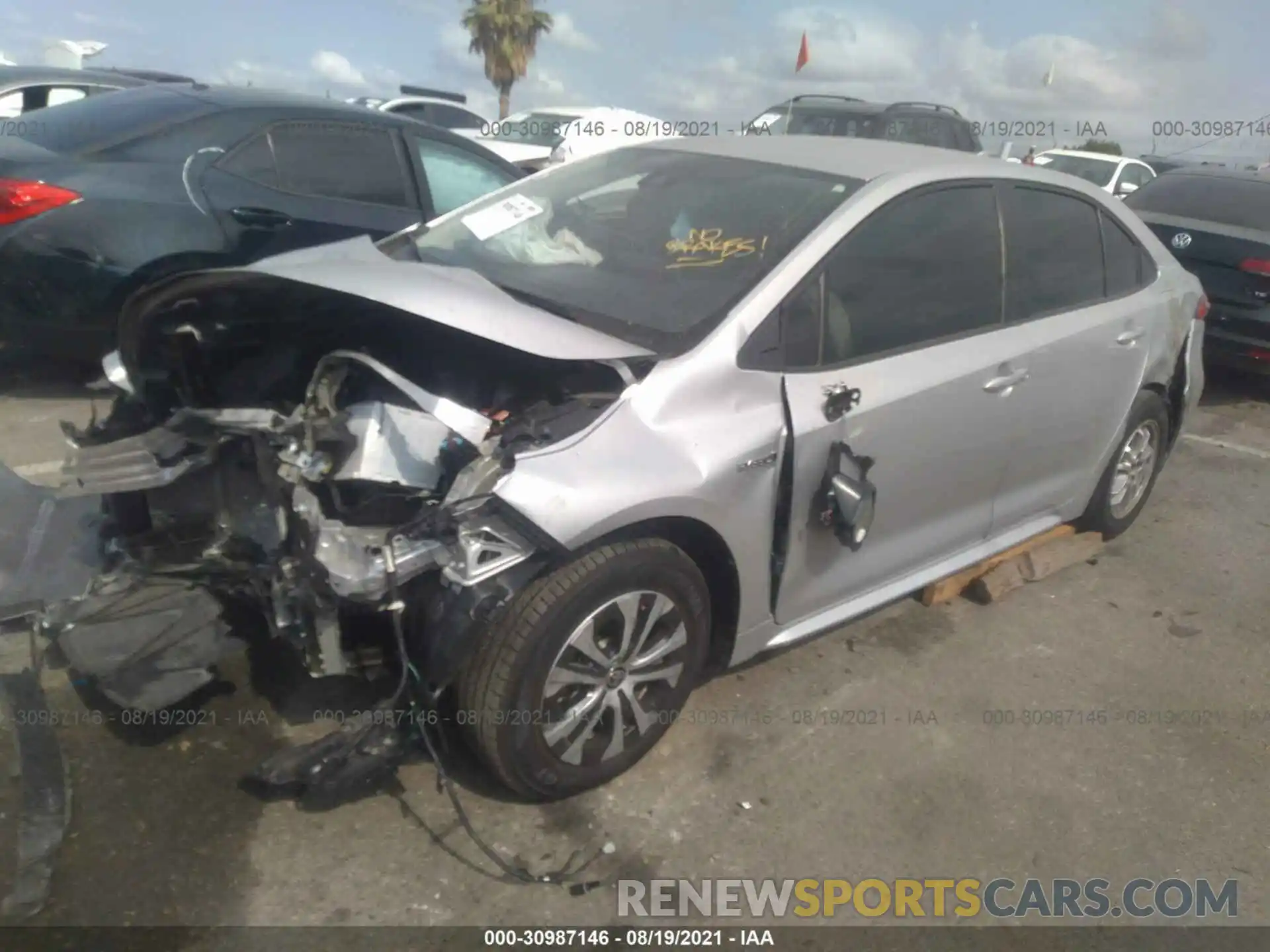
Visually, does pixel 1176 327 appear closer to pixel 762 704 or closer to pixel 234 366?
pixel 762 704

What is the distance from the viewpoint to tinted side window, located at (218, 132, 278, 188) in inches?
194

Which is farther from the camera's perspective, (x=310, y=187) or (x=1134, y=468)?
(x=310, y=187)

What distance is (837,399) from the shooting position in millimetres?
2793

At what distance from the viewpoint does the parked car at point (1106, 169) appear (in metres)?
14.3

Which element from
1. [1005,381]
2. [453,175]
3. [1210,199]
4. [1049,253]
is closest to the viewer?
[1005,381]

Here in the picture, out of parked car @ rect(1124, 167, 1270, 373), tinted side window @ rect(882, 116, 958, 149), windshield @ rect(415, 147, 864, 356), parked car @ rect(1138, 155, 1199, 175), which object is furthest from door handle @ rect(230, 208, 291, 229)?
parked car @ rect(1138, 155, 1199, 175)

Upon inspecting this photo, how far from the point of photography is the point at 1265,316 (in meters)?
6.72

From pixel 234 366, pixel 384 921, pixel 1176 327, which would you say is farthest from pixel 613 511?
pixel 1176 327

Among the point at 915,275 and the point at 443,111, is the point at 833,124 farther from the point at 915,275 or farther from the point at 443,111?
the point at 915,275

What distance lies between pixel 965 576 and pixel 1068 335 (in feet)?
3.22

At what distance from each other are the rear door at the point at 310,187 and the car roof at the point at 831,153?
6.85 ft

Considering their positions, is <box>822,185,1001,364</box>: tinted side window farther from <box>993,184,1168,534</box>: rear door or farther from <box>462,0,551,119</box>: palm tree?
<box>462,0,551,119</box>: palm tree

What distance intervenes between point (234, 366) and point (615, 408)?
4.18ft

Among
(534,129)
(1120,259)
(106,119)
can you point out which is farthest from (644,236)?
(534,129)
